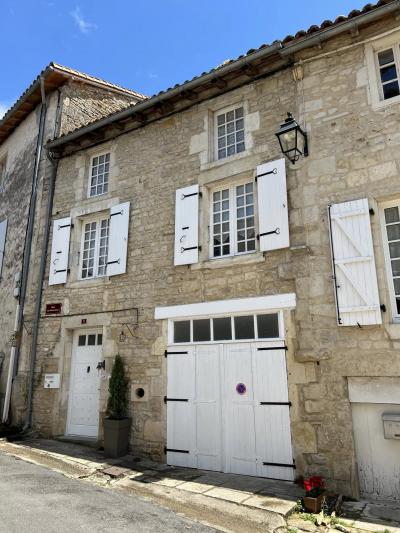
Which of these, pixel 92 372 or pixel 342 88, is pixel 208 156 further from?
pixel 92 372

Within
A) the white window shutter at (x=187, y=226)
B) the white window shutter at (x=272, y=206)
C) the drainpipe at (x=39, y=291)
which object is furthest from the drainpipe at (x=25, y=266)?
the white window shutter at (x=272, y=206)

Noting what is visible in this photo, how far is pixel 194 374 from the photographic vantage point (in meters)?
Answer: 6.08

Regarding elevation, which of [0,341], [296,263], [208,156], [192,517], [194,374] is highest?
Answer: [208,156]

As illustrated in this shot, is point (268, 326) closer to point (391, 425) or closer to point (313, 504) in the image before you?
point (391, 425)

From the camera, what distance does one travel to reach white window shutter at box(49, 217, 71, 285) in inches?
316

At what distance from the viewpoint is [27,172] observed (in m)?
9.72

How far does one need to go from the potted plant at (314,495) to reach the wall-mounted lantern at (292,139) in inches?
157

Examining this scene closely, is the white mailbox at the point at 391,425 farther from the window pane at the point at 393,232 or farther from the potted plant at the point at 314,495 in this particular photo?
the window pane at the point at 393,232

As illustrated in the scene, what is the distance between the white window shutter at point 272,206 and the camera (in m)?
5.68

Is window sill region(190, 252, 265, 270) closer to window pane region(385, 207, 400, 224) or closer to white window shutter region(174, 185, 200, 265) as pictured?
white window shutter region(174, 185, 200, 265)

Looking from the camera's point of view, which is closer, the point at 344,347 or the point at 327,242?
the point at 344,347

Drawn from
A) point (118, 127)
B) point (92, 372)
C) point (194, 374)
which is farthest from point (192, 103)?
point (92, 372)

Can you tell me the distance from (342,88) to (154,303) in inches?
168

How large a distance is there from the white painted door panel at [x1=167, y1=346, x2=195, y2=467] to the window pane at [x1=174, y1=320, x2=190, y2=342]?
0.54 feet
